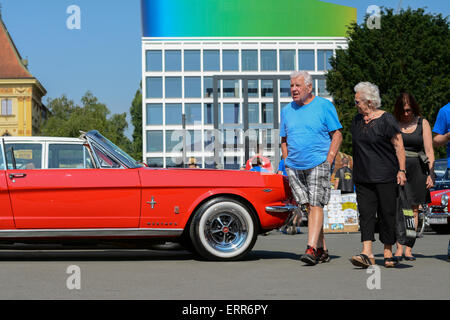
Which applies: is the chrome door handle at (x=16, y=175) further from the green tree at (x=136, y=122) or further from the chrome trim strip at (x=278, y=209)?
the green tree at (x=136, y=122)

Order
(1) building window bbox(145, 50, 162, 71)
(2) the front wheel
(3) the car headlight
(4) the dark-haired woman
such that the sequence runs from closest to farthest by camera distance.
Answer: (2) the front wheel, (4) the dark-haired woman, (3) the car headlight, (1) building window bbox(145, 50, 162, 71)

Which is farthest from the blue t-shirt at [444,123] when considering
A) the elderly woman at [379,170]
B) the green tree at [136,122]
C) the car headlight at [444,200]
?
the green tree at [136,122]

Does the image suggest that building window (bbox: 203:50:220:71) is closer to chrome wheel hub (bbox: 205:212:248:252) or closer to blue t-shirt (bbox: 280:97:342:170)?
chrome wheel hub (bbox: 205:212:248:252)

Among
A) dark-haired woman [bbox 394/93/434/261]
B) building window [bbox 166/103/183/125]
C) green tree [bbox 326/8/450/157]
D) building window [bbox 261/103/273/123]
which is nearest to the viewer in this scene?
dark-haired woman [bbox 394/93/434/261]

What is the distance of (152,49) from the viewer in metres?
78.4

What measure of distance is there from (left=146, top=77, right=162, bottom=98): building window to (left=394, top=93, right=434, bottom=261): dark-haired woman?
71.4 metres

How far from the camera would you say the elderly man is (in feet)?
25.8

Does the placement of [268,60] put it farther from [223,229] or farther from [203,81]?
[223,229]

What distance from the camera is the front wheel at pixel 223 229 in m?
8.19

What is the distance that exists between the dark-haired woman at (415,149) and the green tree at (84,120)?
64323 millimetres

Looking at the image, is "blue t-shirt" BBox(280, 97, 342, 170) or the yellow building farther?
the yellow building

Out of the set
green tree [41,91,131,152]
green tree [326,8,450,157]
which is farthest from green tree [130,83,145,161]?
green tree [326,8,450,157]

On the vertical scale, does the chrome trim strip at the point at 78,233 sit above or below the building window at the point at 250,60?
below
